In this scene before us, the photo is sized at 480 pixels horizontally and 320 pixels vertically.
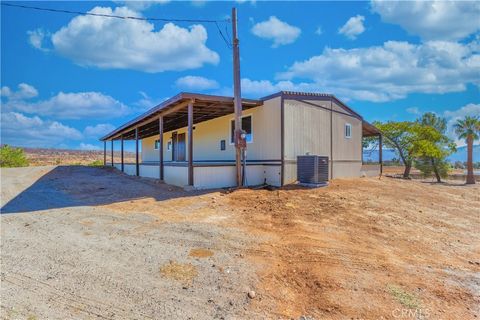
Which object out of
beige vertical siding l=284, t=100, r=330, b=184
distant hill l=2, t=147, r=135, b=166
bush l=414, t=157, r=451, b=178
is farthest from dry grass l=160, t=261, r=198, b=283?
distant hill l=2, t=147, r=135, b=166

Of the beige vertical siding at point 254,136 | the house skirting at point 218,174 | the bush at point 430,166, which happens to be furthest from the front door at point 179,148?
the bush at point 430,166

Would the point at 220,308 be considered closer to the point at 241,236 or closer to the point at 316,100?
the point at 241,236

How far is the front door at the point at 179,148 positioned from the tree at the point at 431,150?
14.7 metres

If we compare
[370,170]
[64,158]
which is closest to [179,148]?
[370,170]

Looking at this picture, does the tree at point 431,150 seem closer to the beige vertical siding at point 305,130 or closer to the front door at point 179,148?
the beige vertical siding at point 305,130

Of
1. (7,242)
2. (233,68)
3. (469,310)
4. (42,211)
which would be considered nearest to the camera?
Answer: (469,310)

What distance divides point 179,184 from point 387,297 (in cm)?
841

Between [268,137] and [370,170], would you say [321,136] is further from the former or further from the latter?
[370,170]

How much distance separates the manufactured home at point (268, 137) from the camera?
10625 millimetres

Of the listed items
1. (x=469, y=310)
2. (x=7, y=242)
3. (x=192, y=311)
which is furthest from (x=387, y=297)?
(x=7, y=242)

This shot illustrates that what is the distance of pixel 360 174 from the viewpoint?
1484 cm

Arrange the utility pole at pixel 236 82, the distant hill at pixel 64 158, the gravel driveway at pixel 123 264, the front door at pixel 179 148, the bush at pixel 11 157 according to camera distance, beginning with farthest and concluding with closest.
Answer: the distant hill at pixel 64 158
the bush at pixel 11 157
the front door at pixel 179 148
the utility pole at pixel 236 82
the gravel driveway at pixel 123 264

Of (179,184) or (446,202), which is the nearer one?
(446,202)

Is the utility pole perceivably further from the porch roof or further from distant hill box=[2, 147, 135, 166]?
distant hill box=[2, 147, 135, 166]
